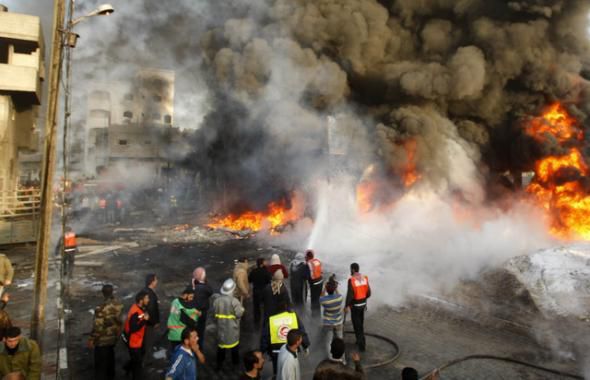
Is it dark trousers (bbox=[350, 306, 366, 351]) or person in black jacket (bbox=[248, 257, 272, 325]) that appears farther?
person in black jacket (bbox=[248, 257, 272, 325])

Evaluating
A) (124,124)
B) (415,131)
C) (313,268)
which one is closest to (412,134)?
(415,131)

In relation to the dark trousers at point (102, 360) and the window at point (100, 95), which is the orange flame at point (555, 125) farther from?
the window at point (100, 95)

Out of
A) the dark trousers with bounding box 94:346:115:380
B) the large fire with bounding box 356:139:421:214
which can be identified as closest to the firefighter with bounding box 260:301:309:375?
the dark trousers with bounding box 94:346:115:380

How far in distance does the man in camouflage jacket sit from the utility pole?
115 cm

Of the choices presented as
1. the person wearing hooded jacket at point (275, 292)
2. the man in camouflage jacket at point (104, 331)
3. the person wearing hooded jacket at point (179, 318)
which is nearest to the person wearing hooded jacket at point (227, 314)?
the person wearing hooded jacket at point (179, 318)

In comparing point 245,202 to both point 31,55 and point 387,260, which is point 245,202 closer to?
point 387,260

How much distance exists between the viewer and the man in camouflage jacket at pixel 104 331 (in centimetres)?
543

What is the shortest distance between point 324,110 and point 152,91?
156 ft

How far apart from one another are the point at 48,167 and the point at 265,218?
1869 cm

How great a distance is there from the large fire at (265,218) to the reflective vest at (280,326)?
55.1ft

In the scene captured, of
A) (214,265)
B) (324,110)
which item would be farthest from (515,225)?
(214,265)

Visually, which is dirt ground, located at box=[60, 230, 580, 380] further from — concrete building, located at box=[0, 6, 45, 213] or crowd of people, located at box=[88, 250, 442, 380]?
concrete building, located at box=[0, 6, 45, 213]

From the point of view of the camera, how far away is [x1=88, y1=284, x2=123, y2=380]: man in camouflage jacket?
5426mm

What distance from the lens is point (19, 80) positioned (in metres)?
22.2
